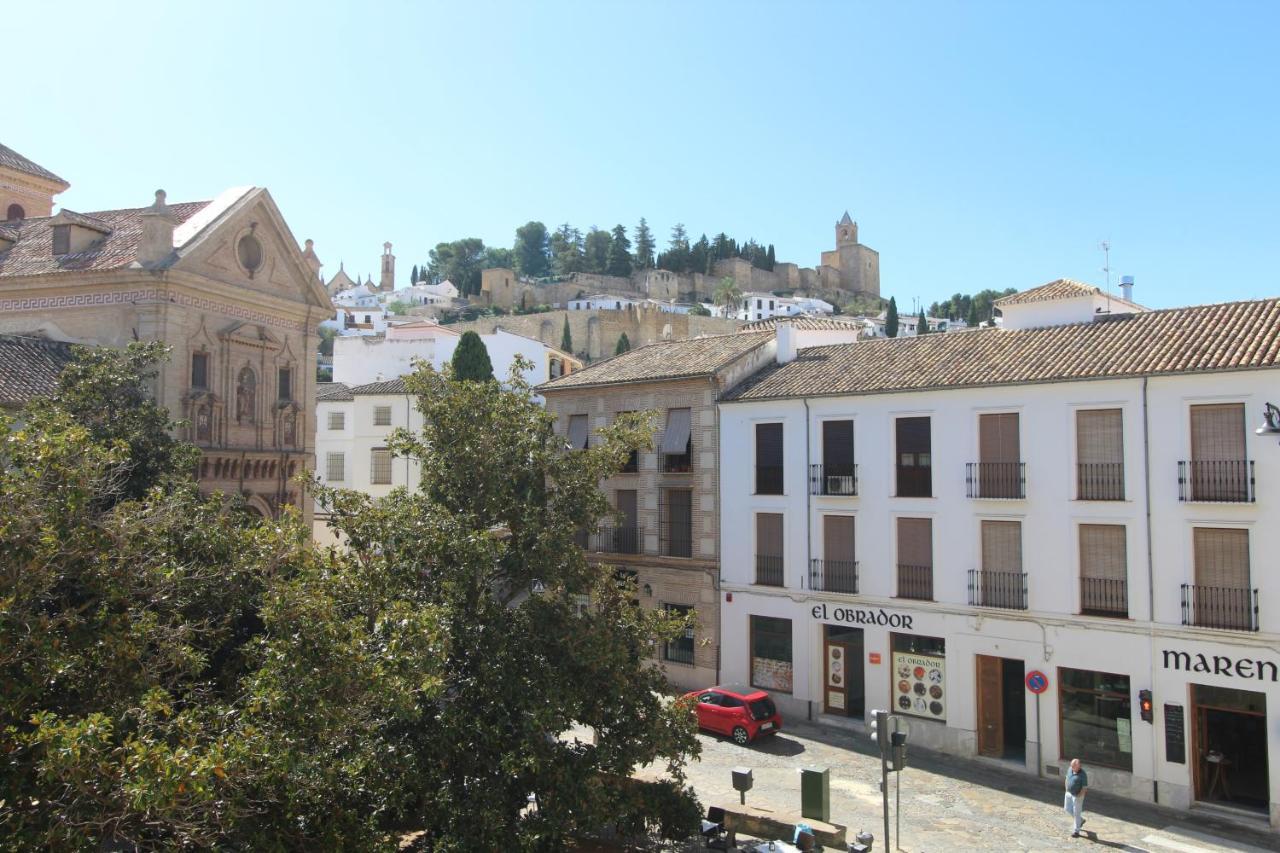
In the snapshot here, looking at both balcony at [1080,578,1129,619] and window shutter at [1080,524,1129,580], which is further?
window shutter at [1080,524,1129,580]

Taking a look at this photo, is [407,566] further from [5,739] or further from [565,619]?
[5,739]

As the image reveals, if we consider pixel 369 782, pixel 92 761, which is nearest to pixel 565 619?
pixel 369 782

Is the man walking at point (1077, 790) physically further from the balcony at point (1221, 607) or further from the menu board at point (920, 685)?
the menu board at point (920, 685)

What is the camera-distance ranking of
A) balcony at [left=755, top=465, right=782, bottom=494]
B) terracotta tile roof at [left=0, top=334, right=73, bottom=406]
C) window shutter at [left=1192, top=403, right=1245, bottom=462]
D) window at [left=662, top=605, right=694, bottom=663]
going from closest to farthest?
window shutter at [left=1192, top=403, right=1245, bottom=462] < terracotta tile roof at [left=0, top=334, right=73, bottom=406] < balcony at [left=755, top=465, right=782, bottom=494] < window at [left=662, top=605, right=694, bottom=663]

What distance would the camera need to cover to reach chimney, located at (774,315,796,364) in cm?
3072

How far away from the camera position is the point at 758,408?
92.5 ft

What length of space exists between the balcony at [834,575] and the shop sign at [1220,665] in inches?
301

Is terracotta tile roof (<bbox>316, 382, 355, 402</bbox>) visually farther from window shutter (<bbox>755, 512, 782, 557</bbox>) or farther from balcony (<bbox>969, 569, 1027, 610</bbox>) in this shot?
balcony (<bbox>969, 569, 1027, 610</bbox>)

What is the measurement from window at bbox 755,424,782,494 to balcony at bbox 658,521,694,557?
2792 millimetres

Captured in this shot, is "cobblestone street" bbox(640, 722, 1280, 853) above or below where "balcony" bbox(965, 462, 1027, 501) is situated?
below

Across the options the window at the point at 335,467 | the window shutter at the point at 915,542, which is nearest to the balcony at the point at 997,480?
the window shutter at the point at 915,542

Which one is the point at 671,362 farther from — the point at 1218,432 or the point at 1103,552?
the point at 1218,432

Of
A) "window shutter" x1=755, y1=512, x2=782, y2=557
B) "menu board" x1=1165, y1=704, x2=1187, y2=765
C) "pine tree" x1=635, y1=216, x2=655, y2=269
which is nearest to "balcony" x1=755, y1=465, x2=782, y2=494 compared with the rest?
"window shutter" x1=755, y1=512, x2=782, y2=557

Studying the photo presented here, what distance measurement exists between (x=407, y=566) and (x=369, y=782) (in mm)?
2918
